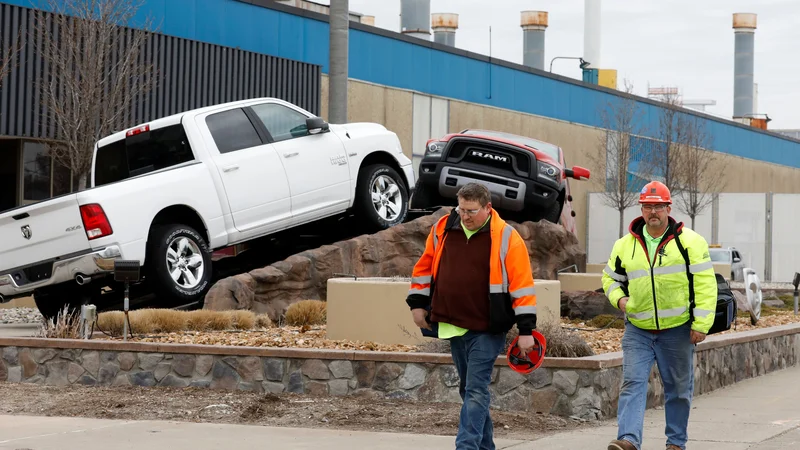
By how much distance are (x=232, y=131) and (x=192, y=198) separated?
1.19m

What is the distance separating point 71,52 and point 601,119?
2888cm

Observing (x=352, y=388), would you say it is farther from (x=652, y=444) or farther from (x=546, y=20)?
(x=546, y=20)

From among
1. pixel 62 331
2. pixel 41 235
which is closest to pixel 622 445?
pixel 62 331

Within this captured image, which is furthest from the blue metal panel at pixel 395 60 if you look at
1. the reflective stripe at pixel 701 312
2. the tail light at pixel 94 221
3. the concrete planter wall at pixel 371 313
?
the reflective stripe at pixel 701 312

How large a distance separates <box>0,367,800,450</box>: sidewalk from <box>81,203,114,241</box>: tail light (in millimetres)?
3420

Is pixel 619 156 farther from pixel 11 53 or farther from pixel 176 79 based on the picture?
pixel 11 53

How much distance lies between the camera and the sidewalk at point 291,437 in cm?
860

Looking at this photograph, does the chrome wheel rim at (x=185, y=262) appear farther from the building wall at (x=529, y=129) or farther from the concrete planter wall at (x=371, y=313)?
the building wall at (x=529, y=129)

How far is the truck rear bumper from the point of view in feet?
42.4

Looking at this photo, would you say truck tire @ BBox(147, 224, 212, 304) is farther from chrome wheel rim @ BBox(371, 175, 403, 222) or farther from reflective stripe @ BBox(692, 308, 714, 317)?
reflective stripe @ BBox(692, 308, 714, 317)

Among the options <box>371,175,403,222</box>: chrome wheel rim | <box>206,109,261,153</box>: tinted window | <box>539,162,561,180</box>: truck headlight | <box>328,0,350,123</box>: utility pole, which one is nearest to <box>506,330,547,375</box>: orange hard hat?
<box>206,109,261,153</box>: tinted window

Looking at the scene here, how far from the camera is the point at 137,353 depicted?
11.3m

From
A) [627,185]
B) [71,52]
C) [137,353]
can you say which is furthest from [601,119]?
[137,353]

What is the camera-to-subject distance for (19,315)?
18250 mm
